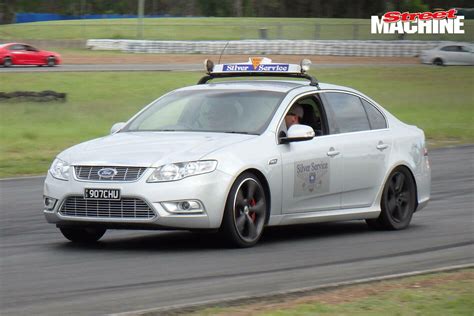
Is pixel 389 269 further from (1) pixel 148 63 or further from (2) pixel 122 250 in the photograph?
(1) pixel 148 63

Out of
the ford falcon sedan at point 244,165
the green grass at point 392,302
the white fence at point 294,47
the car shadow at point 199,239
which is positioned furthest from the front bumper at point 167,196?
the white fence at point 294,47

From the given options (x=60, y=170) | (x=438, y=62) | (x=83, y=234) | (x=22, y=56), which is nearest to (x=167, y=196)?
(x=60, y=170)

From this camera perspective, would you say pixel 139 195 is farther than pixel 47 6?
No

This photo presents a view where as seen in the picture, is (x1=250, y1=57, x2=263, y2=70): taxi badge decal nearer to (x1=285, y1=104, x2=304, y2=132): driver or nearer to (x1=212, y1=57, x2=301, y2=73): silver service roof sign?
(x1=212, y1=57, x2=301, y2=73): silver service roof sign

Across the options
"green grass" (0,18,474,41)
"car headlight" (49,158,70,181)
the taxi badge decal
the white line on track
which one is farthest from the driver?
"green grass" (0,18,474,41)

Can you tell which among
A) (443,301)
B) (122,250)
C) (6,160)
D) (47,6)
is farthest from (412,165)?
(47,6)

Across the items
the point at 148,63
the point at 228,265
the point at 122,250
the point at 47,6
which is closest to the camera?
the point at 228,265

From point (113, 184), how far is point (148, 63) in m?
44.7

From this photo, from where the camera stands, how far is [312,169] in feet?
32.2

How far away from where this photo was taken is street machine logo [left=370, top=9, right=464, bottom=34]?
73438mm

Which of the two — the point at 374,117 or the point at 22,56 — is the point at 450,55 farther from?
the point at 374,117

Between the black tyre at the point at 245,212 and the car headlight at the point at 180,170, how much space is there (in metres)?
0.31

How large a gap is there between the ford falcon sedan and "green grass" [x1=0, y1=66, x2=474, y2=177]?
7.64 meters

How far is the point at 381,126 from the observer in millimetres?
11133
